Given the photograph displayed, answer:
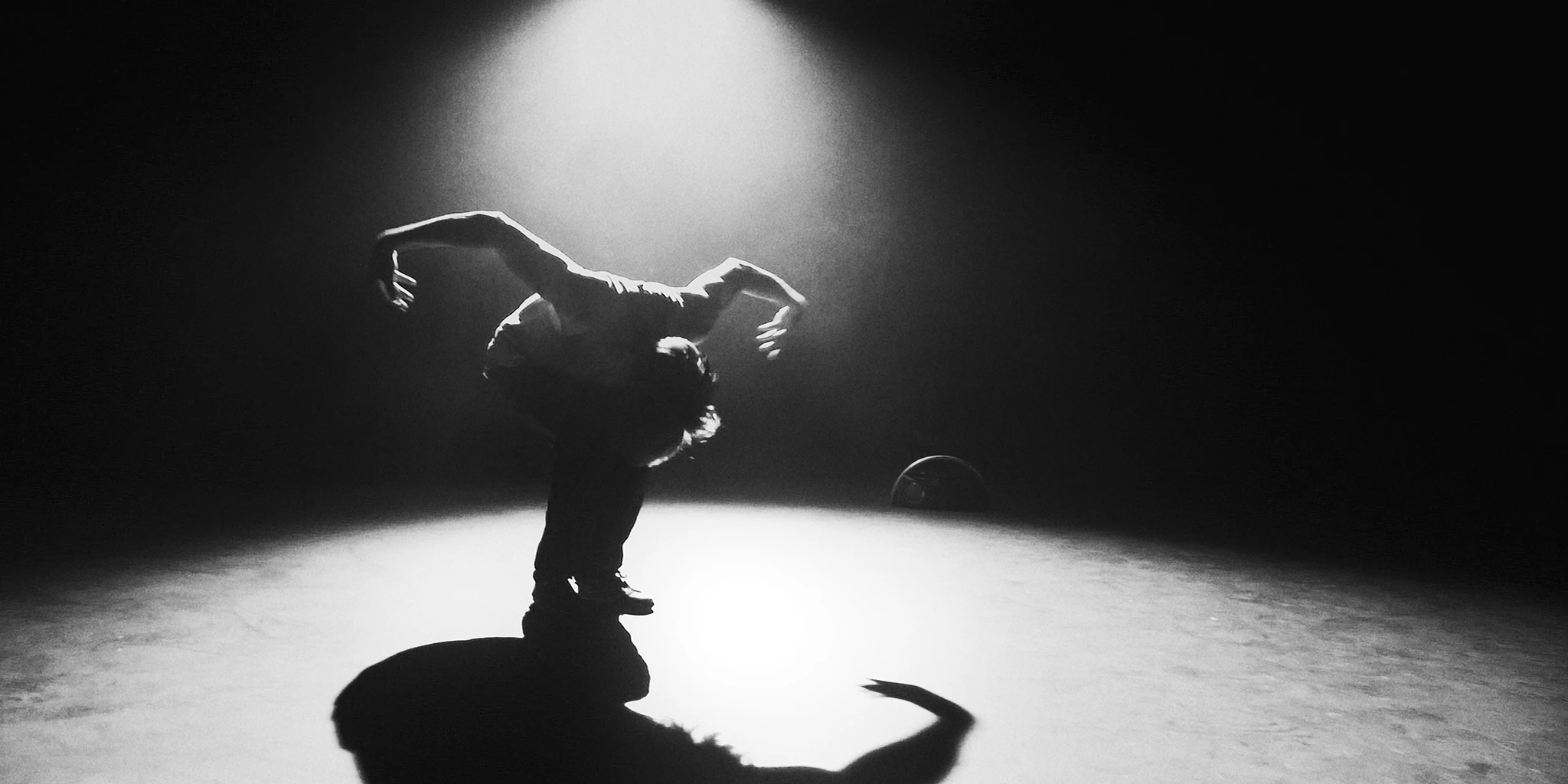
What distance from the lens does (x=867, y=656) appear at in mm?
1768

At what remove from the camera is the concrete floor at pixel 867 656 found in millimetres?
1244

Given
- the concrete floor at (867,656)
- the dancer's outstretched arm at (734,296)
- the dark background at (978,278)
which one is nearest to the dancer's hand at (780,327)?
the dancer's outstretched arm at (734,296)

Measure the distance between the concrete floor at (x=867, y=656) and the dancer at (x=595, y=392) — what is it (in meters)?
0.25

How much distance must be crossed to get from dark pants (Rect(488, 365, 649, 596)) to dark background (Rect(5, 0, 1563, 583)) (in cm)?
296

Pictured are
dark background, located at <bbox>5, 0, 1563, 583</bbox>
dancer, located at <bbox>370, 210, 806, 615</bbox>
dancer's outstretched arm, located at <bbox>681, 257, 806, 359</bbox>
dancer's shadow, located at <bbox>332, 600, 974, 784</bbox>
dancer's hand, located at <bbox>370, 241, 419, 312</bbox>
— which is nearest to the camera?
dancer's shadow, located at <bbox>332, 600, 974, 784</bbox>

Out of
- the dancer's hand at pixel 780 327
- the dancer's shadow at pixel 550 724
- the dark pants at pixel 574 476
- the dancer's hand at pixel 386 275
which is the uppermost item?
the dancer's hand at pixel 780 327

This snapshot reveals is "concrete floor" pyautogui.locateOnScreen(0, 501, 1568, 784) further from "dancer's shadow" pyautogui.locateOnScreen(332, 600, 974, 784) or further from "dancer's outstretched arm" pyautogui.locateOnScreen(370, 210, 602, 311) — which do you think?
"dancer's outstretched arm" pyautogui.locateOnScreen(370, 210, 602, 311)

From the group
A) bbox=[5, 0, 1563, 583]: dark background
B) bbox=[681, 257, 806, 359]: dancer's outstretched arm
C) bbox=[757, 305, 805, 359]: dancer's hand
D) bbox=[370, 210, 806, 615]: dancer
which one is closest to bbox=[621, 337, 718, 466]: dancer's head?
bbox=[370, 210, 806, 615]: dancer

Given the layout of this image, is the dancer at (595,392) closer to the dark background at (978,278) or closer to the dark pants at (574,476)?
the dark pants at (574,476)

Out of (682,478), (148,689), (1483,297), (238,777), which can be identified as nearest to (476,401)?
(682,478)

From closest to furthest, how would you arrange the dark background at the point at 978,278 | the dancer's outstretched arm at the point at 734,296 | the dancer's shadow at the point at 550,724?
the dancer's shadow at the point at 550,724
the dancer's outstretched arm at the point at 734,296
the dark background at the point at 978,278

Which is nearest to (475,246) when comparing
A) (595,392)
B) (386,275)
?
(386,275)

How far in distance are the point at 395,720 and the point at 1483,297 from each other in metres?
6.14

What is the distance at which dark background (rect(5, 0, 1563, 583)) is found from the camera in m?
4.83
